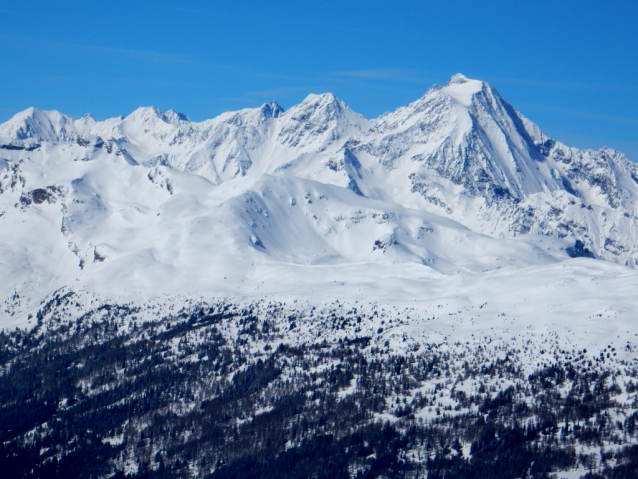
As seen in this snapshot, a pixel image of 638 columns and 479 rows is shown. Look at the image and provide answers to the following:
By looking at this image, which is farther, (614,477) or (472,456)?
(472,456)

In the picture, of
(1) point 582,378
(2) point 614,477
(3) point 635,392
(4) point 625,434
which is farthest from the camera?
(1) point 582,378

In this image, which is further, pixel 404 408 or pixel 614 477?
pixel 404 408

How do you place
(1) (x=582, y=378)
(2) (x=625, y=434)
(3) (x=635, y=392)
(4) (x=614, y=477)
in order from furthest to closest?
(1) (x=582, y=378) → (3) (x=635, y=392) → (2) (x=625, y=434) → (4) (x=614, y=477)

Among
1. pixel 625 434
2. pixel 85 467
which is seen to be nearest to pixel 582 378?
pixel 625 434

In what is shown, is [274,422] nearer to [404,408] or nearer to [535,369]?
[404,408]

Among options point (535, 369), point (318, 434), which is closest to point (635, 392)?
point (535, 369)

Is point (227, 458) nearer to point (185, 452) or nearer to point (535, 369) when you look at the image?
point (185, 452)

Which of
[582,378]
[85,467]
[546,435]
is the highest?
[582,378]

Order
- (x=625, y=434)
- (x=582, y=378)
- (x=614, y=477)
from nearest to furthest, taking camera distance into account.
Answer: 1. (x=614, y=477)
2. (x=625, y=434)
3. (x=582, y=378)

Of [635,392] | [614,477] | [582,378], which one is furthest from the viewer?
[582,378]

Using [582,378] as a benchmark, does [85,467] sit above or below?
below
